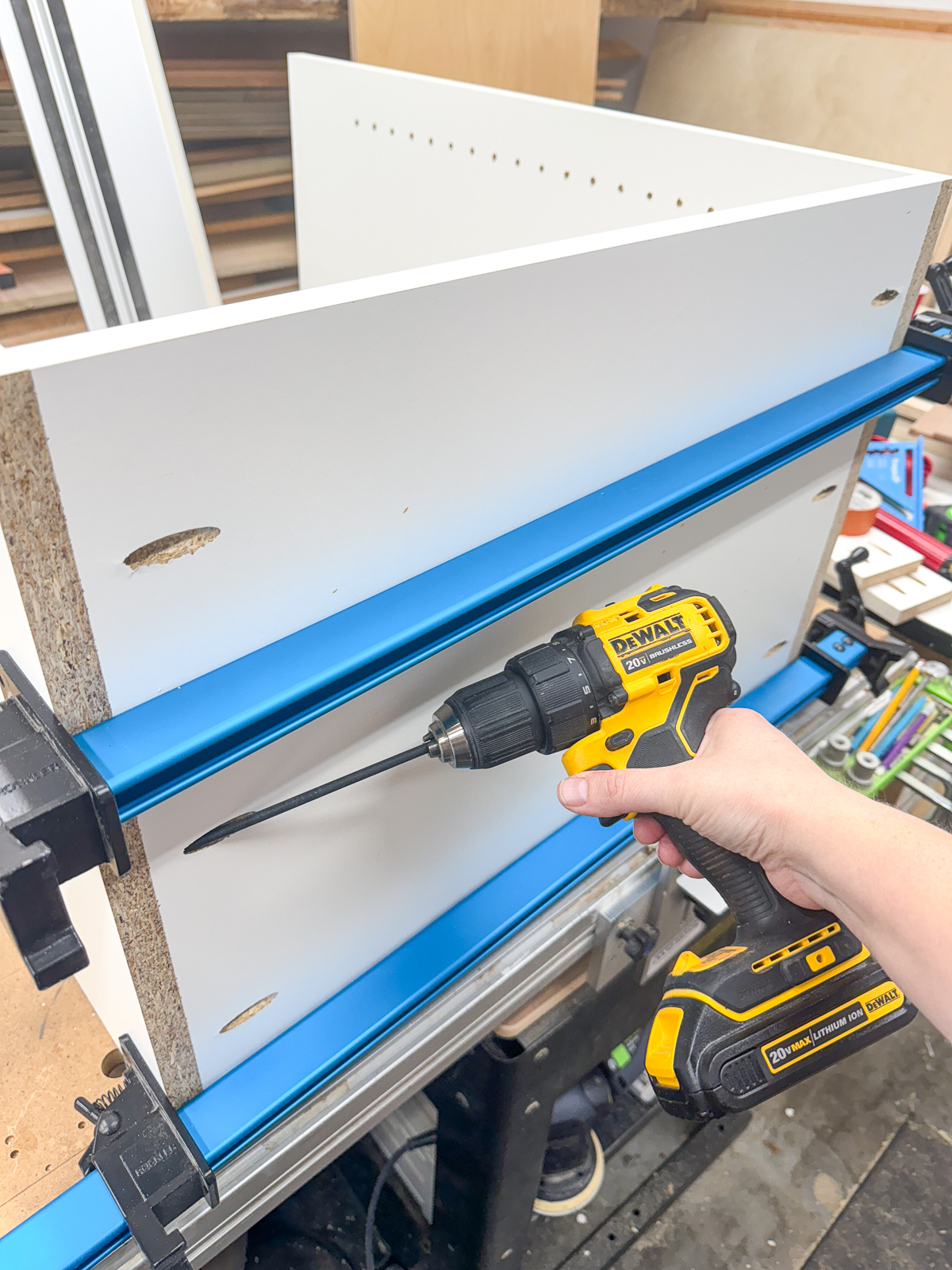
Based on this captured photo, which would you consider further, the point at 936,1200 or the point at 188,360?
the point at 936,1200

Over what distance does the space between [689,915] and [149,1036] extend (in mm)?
565

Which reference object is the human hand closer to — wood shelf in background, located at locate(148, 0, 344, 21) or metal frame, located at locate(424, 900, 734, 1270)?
metal frame, located at locate(424, 900, 734, 1270)

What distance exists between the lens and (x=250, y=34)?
3.97ft

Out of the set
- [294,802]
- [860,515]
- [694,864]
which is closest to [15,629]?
[294,802]

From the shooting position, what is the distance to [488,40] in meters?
1.21

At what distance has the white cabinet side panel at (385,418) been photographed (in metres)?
0.36

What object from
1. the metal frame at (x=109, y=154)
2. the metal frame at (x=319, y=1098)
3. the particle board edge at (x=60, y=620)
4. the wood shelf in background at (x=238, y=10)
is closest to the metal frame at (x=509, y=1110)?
the metal frame at (x=319, y=1098)

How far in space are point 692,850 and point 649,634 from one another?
19cm

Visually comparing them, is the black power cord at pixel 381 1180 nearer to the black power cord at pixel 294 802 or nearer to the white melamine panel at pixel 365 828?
the white melamine panel at pixel 365 828

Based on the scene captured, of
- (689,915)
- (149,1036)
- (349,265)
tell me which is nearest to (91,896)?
(149,1036)

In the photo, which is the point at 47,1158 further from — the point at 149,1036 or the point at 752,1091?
the point at 752,1091

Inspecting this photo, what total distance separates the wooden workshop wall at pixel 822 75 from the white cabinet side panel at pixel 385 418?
3.83 ft

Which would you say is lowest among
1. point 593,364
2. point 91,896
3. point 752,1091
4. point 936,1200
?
point 936,1200

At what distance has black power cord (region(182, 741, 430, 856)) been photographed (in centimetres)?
47
